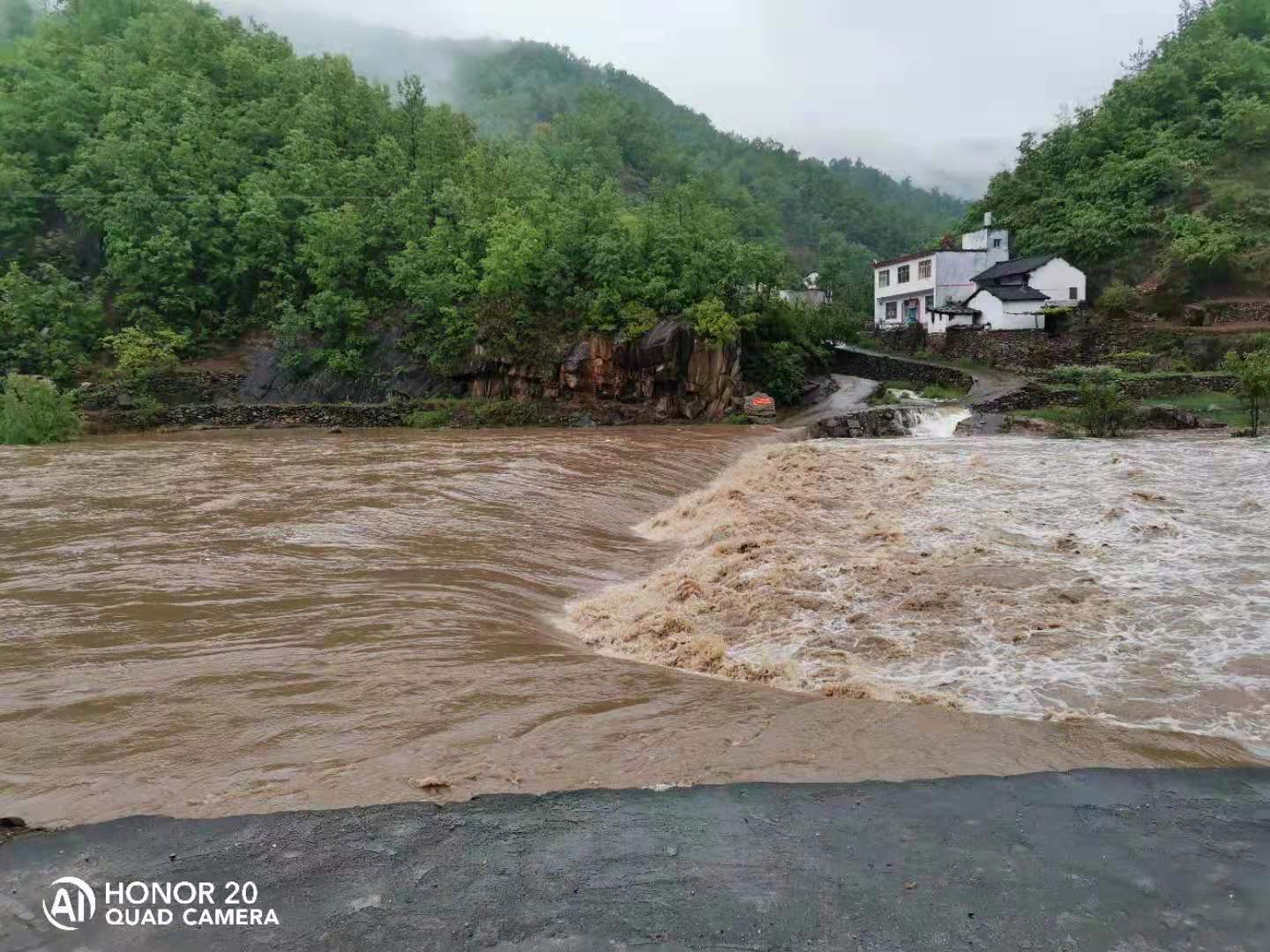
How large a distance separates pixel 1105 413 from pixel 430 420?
24.9 m

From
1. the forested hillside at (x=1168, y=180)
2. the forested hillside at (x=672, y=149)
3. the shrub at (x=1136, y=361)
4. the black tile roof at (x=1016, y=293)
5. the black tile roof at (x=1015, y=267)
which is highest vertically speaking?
the forested hillside at (x=672, y=149)

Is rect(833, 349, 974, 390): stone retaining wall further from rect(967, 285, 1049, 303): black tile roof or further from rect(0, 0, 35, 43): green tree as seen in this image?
rect(0, 0, 35, 43): green tree

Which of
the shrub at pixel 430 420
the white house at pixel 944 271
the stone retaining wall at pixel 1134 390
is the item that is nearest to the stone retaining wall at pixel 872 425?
the stone retaining wall at pixel 1134 390

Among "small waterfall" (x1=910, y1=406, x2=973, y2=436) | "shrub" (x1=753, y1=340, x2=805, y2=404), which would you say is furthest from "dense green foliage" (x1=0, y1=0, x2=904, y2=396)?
"small waterfall" (x1=910, y1=406, x2=973, y2=436)

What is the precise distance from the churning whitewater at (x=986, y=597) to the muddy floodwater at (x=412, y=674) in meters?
0.10

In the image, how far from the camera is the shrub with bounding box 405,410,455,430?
3206 cm

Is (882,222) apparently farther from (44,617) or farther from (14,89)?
(44,617)

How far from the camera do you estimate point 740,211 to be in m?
78.4

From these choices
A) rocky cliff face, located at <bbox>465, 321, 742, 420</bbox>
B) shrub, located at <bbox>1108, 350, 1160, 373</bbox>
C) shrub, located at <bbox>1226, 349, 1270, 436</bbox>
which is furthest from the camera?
rocky cliff face, located at <bbox>465, 321, 742, 420</bbox>

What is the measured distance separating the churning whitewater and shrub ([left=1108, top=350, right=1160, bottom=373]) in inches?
741

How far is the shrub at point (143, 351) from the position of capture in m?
34.7

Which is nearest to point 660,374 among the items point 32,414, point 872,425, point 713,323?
point 713,323

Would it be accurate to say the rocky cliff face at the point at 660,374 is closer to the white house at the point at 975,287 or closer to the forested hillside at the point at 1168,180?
the white house at the point at 975,287

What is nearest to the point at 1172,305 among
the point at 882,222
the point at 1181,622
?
the point at 1181,622
